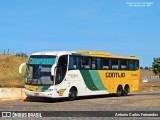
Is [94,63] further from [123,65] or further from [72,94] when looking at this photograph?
[123,65]

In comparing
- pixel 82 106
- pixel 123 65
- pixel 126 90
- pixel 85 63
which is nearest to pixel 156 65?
pixel 126 90

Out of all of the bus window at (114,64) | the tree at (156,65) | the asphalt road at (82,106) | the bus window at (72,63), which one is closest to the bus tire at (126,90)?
the bus window at (114,64)

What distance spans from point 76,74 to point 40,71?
2964mm

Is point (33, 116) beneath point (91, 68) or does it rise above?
beneath

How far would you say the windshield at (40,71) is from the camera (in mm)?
26648

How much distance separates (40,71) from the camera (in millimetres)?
26844

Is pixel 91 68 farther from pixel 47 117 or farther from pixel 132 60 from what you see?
pixel 47 117

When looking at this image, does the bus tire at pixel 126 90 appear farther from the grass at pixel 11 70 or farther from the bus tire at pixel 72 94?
the grass at pixel 11 70

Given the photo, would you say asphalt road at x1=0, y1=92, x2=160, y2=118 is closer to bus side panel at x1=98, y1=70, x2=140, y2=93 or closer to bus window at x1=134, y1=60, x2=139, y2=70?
bus side panel at x1=98, y1=70, x2=140, y2=93

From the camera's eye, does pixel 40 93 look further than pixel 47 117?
Yes

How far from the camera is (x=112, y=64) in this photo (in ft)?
108

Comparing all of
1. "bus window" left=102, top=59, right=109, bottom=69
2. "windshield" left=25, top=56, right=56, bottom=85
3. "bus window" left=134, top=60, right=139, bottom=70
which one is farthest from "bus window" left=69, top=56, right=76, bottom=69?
"bus window" left=134, top=60, right=139, bottom=70

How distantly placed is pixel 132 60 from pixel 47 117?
20.2 m

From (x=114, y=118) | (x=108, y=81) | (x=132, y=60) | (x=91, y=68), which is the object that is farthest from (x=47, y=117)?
(x=132, y=60)
